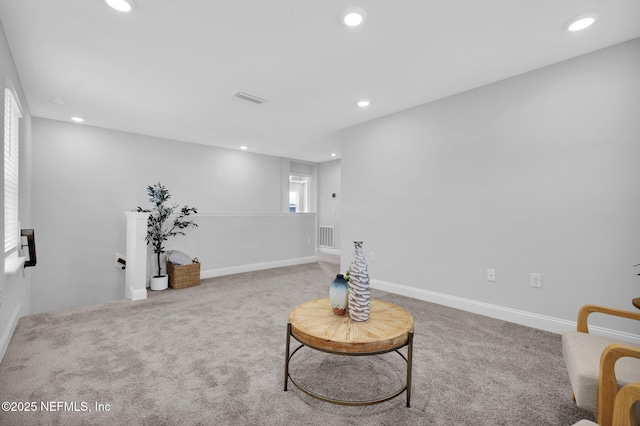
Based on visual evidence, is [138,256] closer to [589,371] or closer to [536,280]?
[589,371]

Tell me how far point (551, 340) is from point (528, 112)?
205cm

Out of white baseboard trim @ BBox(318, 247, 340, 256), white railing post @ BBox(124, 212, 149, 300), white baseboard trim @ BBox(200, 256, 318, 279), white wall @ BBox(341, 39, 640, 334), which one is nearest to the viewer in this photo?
white wall @ BBox(341, 39, 640, 334)

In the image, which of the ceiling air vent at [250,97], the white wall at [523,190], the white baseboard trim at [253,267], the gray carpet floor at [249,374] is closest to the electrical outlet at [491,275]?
the white wall at [523,190]

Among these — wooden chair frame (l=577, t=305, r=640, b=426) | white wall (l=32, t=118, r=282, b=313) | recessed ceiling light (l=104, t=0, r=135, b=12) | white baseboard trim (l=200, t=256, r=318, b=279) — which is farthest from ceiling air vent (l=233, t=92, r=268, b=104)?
wooden chair frame (l=577, t=305, r=640, b=426)

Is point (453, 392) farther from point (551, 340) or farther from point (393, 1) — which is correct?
point (393, 1)

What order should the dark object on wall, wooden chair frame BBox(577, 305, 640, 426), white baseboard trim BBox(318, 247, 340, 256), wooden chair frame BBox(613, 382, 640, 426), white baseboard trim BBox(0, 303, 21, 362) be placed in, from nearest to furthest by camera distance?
wooden chair frame BBox(613, 382, 640, 426)
wooden chair frame BBox(577, 305, 640, 426)
white baseboard trim BBox(0, 303, 21, 362)
the dark object on wall
white baseboard trim BBox(318, 247, 340, 256)

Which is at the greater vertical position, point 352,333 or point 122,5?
point 122,5

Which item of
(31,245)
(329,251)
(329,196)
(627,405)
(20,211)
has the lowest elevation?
(329,251)

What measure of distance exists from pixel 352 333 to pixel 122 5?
2.47m

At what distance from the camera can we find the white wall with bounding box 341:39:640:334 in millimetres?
2385

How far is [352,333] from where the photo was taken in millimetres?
1623

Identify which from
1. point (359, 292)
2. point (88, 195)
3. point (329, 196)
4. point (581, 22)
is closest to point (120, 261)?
point (88, 195)

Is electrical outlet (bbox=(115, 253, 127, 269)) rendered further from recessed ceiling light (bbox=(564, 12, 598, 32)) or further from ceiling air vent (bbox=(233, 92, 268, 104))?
recessed ceiling light (bbox=(564, 12, 598, 32))

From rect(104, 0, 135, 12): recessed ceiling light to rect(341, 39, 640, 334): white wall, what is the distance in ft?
9.73
